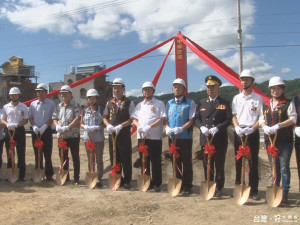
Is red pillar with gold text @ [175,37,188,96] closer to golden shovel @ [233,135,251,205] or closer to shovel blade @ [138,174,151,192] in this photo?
shovel blade @ [138,174,151,192]

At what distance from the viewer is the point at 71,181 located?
20.5ft

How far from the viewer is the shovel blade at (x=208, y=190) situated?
479 cm

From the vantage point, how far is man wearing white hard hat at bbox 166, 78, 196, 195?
511cm

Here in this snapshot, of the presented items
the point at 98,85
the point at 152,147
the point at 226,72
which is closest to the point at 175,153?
the point at 152,147

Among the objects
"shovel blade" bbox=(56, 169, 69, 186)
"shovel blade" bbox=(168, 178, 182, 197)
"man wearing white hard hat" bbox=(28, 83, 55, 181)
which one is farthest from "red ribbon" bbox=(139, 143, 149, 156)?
"man wearing white hard hat" bbox=(28, 83, 55, 181)

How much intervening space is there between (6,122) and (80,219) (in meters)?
3.30

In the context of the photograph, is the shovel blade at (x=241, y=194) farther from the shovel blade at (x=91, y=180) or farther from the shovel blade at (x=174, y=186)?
the shovel blade at (x=91, y=180)

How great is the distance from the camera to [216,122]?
15.8 feet

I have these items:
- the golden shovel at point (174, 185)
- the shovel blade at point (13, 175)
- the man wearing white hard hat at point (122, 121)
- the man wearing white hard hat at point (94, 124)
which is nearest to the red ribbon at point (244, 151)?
the golden shovel at point (174, 185)

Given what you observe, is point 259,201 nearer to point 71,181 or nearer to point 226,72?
point 226,72

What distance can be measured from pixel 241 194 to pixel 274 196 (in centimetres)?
47

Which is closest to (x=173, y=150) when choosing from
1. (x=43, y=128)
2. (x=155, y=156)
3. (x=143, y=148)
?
(x=155, y=156)

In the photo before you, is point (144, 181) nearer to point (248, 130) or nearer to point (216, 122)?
point (216, 122)

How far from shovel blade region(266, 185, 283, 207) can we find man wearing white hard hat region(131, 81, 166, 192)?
1897 mm
